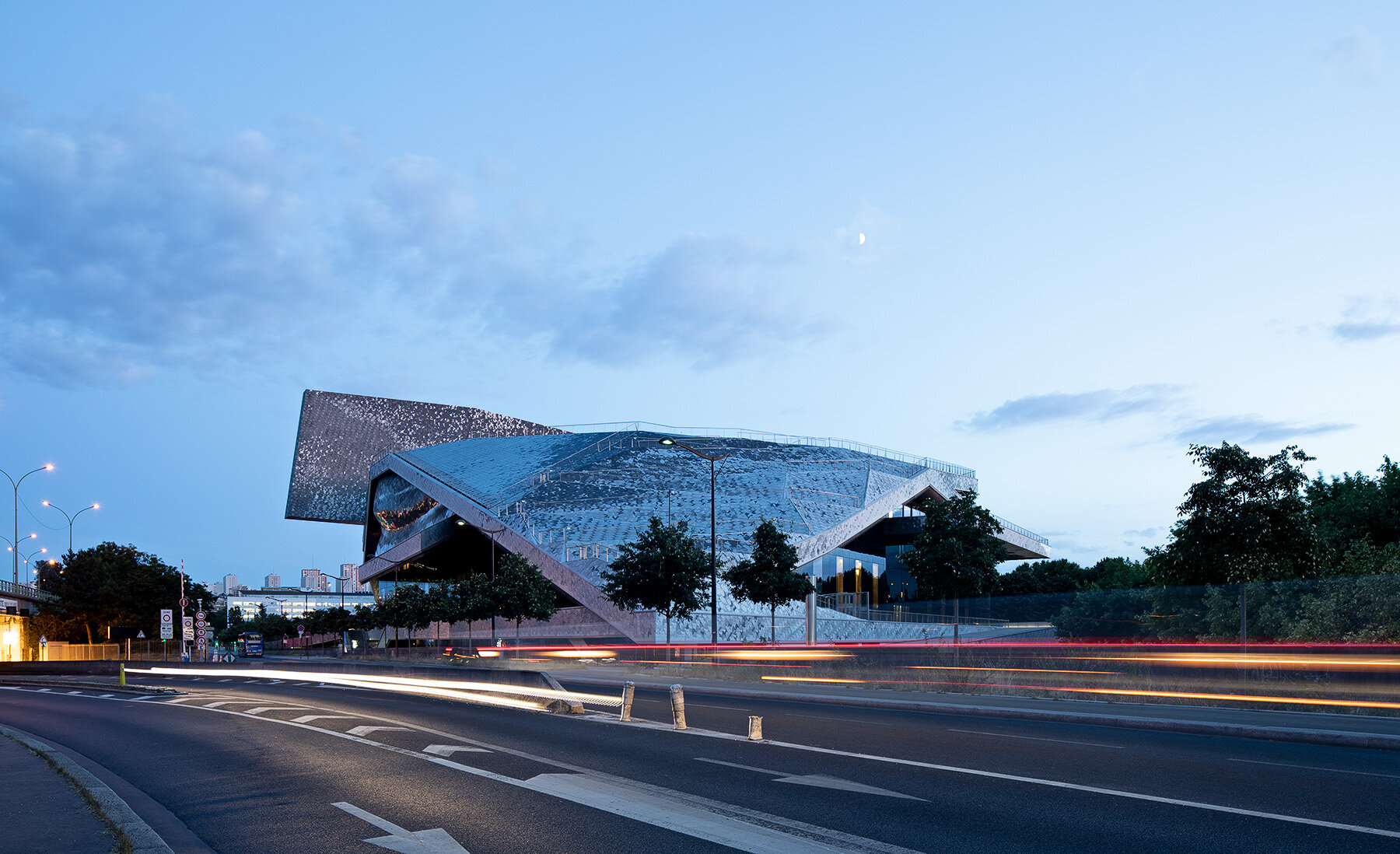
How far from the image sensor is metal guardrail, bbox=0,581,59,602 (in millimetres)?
Answer: 91881

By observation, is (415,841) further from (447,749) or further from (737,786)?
(447,749)

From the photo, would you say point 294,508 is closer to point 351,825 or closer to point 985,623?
point 985,623

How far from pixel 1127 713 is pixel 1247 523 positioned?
37.4 ft

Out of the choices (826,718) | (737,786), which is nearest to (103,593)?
(826,718)

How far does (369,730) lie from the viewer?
61.6ft

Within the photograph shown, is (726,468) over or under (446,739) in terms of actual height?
over

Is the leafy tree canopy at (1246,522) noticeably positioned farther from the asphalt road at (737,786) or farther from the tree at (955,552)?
the tree at (955,552)

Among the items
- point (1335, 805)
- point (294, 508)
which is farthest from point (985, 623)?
point (294, 508)

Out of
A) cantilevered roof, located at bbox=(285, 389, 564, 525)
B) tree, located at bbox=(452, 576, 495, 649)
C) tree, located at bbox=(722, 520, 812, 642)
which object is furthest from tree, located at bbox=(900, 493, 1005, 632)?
cantilevered roof, located at bbox=(285, 389, 564, 525)

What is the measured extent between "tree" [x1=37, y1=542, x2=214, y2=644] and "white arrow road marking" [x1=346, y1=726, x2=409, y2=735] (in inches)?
3047

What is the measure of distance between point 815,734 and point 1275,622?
13203mm

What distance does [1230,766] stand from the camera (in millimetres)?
13531

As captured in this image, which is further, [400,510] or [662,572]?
[400,510]

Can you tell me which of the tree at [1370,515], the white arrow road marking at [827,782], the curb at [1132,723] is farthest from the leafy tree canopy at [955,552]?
the white arrow road marking at [827,782]
